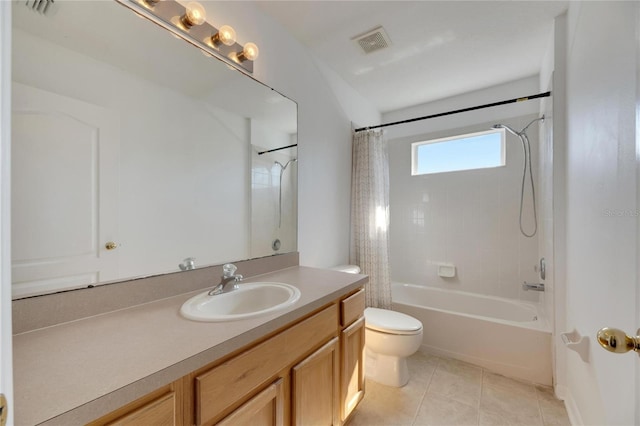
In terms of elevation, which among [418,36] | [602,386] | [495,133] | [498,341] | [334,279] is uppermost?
[418,36]

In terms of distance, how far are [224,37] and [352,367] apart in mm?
1909

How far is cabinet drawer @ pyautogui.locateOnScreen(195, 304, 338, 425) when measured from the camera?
28.3 inches

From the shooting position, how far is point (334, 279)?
1.48 m

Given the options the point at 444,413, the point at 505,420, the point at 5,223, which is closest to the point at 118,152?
the point at 5,223

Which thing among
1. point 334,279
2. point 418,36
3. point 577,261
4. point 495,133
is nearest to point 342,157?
point 418,36

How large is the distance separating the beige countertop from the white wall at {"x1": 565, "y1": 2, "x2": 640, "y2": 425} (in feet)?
3.46

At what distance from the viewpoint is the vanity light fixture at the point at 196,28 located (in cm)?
115

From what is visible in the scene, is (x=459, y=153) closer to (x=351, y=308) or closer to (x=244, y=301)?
(x=351, y=308)

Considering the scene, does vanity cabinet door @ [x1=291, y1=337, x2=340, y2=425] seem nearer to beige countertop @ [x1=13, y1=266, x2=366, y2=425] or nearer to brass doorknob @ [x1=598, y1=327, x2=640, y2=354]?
beige countertop @ [x1=13, y1=266, x2=366, y2=425]

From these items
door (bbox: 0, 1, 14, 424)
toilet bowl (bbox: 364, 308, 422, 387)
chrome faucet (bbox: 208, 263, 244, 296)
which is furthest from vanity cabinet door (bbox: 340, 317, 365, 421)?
door (bbox: 0, 1, 14, 424)

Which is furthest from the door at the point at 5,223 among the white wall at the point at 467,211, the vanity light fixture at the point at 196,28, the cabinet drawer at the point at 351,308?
the white wall at the point at 467,211

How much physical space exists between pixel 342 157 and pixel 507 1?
1.53 metres

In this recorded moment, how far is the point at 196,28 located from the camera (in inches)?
51.2

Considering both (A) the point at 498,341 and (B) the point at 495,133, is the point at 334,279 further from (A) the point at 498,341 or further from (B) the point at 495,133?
(B) the point at 495,133
